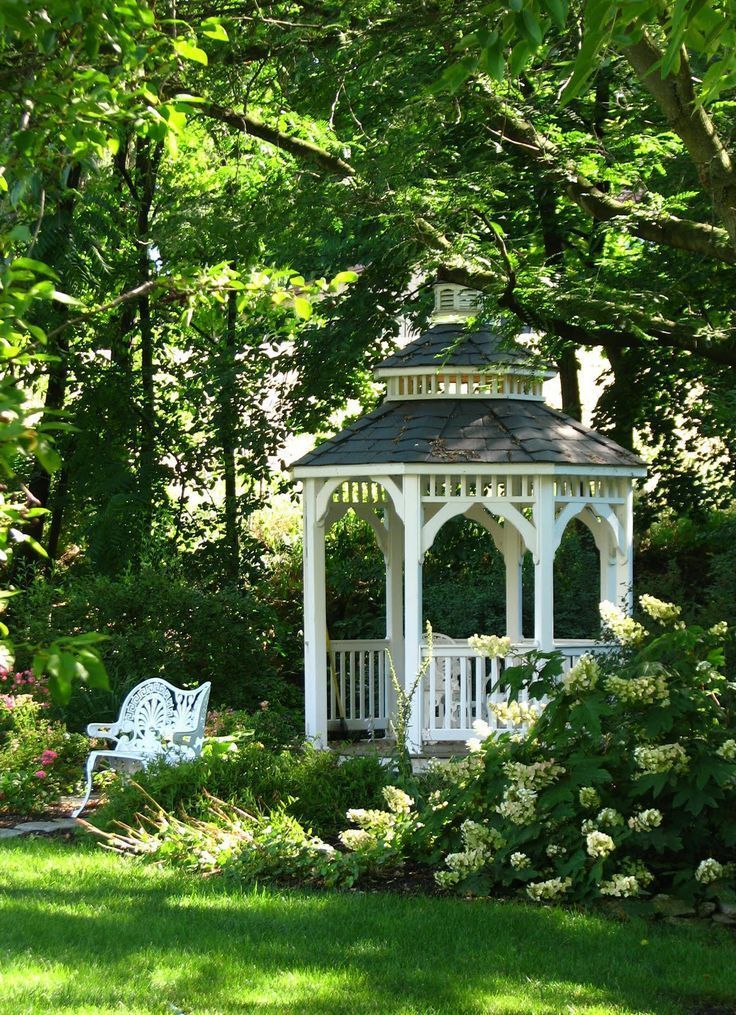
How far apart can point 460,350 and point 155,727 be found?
4210mm

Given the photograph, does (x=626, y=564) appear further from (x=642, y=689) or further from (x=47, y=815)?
(x=47, y=815)

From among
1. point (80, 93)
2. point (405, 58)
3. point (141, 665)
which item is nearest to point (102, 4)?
point (80, 93)

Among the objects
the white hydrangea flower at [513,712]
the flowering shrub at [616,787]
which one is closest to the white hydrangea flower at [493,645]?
the flowering shrub at [616,787]

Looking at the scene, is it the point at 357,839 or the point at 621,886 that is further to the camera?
the point at 357,839

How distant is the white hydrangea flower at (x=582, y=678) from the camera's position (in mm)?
6277

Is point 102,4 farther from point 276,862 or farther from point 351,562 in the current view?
point 351,562

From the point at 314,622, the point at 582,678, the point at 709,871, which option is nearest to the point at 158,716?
the point at 314,622

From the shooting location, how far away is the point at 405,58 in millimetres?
9648

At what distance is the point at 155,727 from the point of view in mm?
9266

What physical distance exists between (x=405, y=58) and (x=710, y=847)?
647 centimetres

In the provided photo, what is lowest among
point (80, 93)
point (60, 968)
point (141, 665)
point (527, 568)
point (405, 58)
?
point (60, 968)

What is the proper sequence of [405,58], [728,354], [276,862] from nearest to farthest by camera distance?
[276,862] < [405,58] < [728,354]

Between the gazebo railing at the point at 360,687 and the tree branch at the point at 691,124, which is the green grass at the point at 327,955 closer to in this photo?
the tree branch at the point at 691,124

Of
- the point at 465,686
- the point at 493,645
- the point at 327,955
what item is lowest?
the point at 327,955
